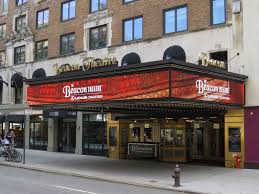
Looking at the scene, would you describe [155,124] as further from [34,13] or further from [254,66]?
[34,13]

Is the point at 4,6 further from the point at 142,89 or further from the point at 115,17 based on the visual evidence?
the point at 142,89

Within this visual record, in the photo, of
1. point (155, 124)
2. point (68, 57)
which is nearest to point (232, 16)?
Result: point (155, 124)

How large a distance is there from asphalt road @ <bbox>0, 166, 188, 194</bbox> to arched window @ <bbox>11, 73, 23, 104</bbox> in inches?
839

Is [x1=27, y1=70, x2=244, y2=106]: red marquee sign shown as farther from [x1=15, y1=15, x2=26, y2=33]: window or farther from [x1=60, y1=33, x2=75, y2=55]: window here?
[x1=15, y1=15, x2=26, y2=33]: window

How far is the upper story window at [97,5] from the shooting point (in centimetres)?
3281

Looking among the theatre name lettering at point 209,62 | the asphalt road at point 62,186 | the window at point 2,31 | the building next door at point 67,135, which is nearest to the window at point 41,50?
the building next door at point 67,135

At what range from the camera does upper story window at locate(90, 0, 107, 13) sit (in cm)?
3281

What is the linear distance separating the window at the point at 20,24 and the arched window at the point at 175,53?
57.8 ft

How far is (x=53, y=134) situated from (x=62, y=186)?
791 inches

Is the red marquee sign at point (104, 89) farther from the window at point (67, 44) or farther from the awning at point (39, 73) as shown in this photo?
the awning at point (39, 73)

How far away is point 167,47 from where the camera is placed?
27906mm

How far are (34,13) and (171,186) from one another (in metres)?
26.3

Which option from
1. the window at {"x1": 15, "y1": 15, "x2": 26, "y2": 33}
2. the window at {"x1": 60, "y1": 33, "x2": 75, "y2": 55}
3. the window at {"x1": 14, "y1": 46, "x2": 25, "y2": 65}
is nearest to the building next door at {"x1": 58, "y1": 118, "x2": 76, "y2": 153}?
the window at {"x1": 60, "y1": 33, "x2": 75, "y2": 55}

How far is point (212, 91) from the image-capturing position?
2106 centimetres
